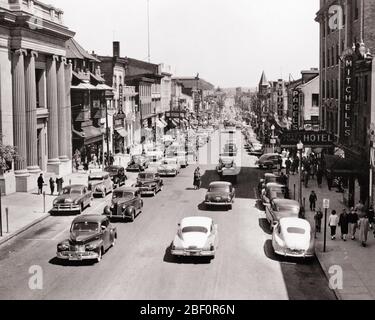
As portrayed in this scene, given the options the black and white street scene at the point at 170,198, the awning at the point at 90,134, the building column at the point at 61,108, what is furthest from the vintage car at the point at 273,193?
the awning at the point at 90,134

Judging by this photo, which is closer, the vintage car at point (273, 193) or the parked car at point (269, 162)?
the vintage car at point (273, 193)

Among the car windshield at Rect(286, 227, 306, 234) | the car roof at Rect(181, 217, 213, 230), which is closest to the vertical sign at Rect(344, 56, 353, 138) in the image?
the car windshield at Rect(286, 227, 306, 234)

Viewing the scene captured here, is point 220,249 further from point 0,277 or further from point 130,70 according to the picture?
point 130,70

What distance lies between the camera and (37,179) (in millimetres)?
44344

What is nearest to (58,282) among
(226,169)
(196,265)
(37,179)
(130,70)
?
(196,265)

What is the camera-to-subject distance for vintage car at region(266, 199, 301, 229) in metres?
28.8

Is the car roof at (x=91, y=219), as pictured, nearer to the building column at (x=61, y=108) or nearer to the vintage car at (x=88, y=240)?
the vintage car at (x=88, y=240)

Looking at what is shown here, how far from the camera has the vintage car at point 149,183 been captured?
40781mm

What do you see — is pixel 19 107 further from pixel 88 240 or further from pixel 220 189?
pixel 88 240

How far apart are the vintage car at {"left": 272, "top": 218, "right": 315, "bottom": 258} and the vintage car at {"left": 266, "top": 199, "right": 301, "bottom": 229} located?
11.9ft

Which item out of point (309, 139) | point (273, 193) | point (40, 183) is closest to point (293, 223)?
point (273, 193)

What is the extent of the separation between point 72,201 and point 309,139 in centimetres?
2227

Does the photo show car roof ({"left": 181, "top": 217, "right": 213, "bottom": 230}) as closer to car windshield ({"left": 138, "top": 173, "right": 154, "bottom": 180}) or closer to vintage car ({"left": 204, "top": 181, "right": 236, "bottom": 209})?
vintage car ({"left": 204, "top": 181, "right": 236, "bottom": 209})

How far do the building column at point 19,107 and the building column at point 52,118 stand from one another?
6986 mm
